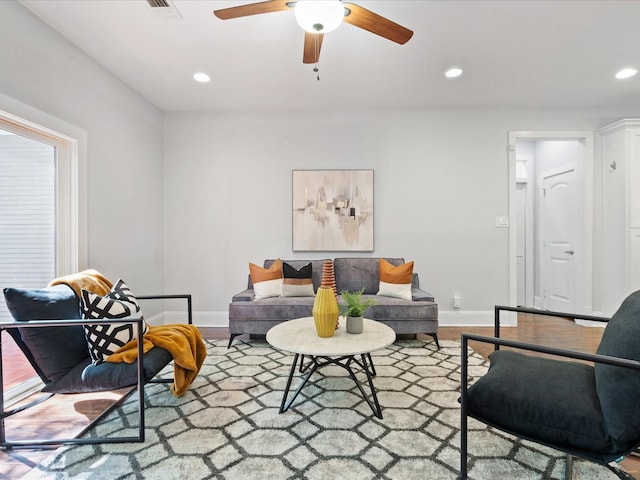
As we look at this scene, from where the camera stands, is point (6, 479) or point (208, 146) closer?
point (6, 479)

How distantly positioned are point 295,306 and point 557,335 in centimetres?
289

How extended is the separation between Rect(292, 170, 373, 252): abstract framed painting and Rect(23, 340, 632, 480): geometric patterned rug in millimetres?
1878

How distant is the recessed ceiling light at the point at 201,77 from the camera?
3.16 meters

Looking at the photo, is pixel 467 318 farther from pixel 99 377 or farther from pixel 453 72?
pixel 99 377

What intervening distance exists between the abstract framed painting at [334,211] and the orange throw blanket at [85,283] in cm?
219

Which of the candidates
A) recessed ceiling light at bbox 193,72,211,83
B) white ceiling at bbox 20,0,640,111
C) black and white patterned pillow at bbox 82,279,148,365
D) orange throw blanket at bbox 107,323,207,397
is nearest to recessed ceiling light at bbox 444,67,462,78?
white ceiling at bbox 20,0,640,111

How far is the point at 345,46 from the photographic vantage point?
8.83 ft

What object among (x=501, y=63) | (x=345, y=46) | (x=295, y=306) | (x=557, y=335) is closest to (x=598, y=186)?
(x=557, y=335)

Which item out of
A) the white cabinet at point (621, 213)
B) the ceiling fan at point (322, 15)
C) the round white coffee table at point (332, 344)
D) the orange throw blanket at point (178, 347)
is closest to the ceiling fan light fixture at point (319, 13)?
the ceiling fan at point (322, 15)

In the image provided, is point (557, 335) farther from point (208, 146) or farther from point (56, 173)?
point (56, 173)

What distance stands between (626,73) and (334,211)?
3.16m

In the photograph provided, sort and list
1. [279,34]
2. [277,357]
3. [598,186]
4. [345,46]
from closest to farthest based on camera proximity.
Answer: [279,34] → [345,46] → [277,357] → [598,186]

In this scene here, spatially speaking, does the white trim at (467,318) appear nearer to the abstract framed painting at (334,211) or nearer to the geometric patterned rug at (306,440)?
the abstract framed painting at (334,211)

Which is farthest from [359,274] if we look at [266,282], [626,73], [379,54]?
[626,73]
